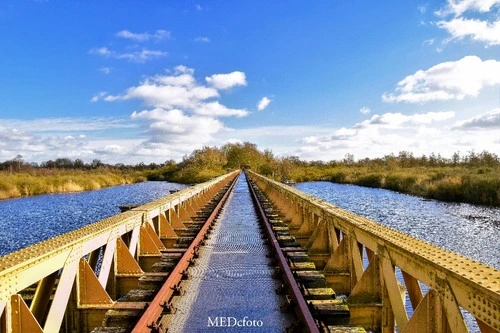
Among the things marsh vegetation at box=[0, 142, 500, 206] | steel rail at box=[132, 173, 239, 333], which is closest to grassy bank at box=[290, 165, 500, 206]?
marsh vegetation at box=[0, 142, 500, 206]

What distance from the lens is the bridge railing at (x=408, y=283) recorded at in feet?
8.81

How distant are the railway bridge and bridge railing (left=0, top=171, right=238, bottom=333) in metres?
0.01

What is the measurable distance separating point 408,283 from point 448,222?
19.9 m

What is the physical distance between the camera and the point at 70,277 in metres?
4.45

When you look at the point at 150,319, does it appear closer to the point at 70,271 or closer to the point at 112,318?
the point at 112,318

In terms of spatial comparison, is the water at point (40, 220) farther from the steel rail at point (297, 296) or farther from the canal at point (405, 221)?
the steel rail at point (297, 296)

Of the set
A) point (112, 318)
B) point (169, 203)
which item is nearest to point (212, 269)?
point (112, 318)

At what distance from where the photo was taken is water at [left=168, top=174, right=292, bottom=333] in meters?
4.52

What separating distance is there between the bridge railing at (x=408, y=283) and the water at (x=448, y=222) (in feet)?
32.3

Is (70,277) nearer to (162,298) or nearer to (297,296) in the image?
(162,298)

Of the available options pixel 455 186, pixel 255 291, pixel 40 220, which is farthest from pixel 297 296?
pixel 455 186

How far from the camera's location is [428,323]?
3186 mm

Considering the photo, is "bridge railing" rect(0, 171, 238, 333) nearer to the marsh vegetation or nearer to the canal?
the canal

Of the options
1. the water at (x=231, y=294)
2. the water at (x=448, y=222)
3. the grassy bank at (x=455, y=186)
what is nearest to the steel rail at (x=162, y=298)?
the water at (x=231, y=294)
